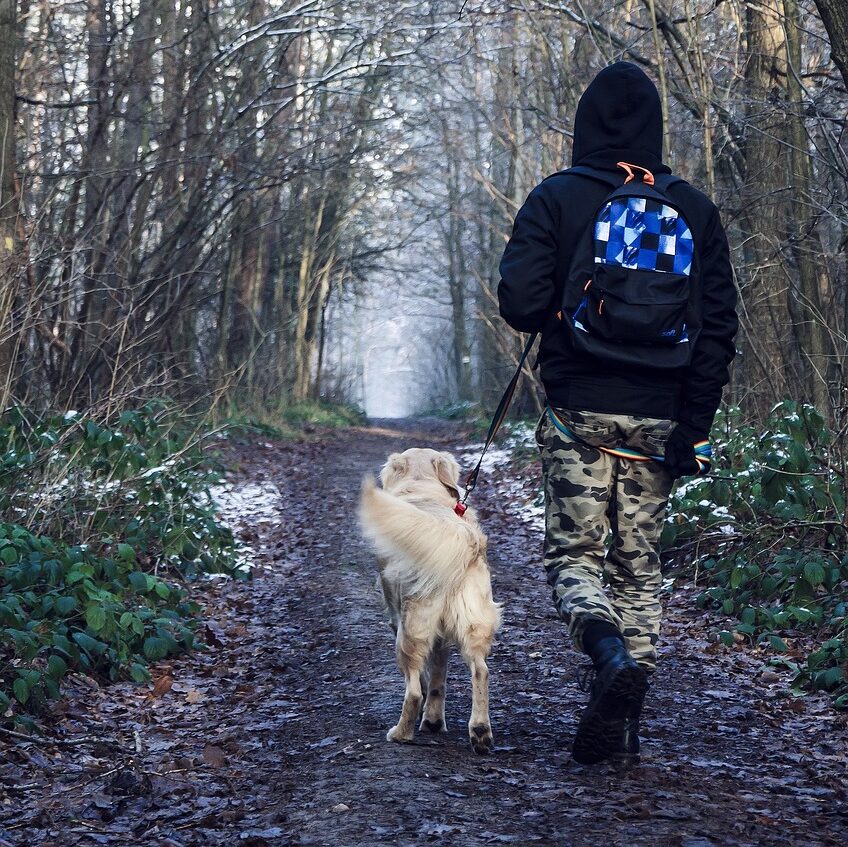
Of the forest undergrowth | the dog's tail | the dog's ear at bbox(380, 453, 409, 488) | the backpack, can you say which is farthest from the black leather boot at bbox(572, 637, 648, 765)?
the forest undergrowth

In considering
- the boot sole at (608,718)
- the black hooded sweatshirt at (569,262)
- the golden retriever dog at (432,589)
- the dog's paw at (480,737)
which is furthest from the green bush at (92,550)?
the black hooded sweatshirt at (569,262)

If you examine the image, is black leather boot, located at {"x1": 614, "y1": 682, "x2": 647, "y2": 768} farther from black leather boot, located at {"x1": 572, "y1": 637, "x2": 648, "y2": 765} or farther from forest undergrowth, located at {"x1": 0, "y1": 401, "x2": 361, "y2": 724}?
forest undergrowth, located at {"x1": 0, "y1": 401, "x2": 361, "y2": 724}

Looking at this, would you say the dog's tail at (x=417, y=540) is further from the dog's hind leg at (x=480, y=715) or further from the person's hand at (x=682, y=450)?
the person's hand at (x=682, y=450)

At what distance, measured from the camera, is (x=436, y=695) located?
4547 mm

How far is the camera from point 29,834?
3668mm

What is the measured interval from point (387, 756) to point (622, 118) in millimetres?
2745

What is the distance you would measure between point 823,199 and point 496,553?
5253mm

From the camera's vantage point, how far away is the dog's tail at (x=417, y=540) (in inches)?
164

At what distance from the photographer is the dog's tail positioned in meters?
4.17

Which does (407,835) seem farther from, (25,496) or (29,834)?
(25,496)

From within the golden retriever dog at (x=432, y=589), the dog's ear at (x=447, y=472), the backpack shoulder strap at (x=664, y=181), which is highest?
the backpack shoulder strap at (x=664, y=181)

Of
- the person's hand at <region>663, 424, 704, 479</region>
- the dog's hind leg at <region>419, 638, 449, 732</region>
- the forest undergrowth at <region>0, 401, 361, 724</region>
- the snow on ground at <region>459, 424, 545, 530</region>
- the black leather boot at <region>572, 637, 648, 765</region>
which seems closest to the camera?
the black leather boot at <region>572, 637, 648, 765</region>

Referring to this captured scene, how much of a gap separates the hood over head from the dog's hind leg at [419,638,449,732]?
7.24 ft

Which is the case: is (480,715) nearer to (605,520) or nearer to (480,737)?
(480,737)
